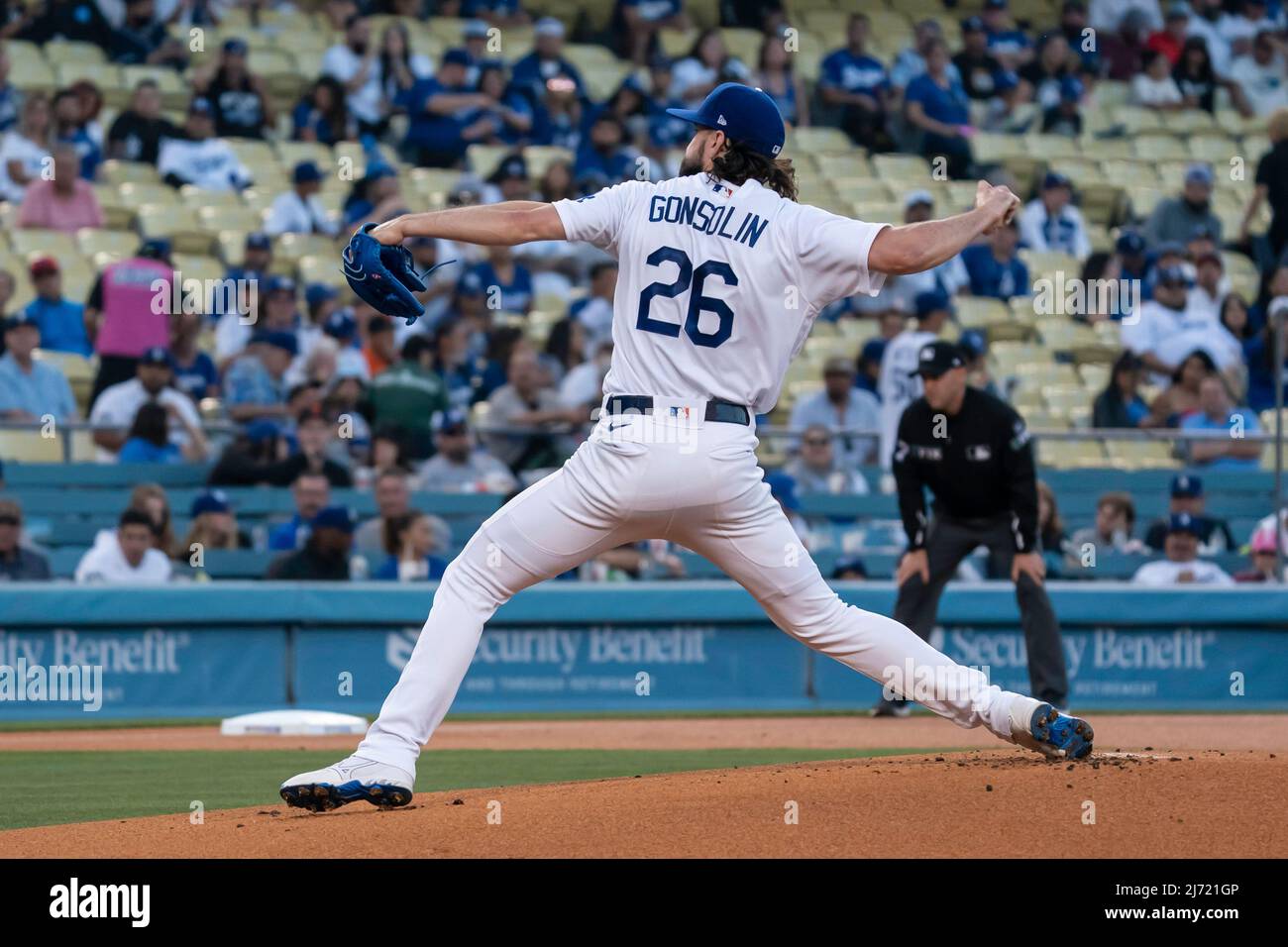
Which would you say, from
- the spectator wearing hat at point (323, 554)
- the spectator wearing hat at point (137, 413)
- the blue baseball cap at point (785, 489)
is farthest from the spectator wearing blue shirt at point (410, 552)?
the blue baseball cap at point (785, 489)

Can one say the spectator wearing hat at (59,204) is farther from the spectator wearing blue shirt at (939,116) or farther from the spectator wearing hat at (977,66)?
the spectator wearing hat at (977,66)

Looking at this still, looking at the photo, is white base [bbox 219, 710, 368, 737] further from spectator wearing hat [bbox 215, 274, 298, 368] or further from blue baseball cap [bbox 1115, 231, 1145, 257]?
blue baseball cap [bbox 1115, 231, 1145, 257]

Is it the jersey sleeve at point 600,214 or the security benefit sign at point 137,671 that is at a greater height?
the jersey sleeve at point 600,214

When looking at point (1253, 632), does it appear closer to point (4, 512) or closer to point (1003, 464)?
point (1003, 464)

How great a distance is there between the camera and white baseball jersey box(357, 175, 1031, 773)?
550 centimetres

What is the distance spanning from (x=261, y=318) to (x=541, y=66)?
16.8 feet

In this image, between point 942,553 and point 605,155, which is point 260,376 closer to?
point 605,155

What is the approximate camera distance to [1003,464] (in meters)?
10.2

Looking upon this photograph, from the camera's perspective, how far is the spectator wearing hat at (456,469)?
42.4 feet

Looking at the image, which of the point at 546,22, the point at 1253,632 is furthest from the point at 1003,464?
the point at 546,22

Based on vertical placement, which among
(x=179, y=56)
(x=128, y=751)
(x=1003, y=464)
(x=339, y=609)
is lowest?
(x=128, y=751)

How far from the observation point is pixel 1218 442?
14.3m

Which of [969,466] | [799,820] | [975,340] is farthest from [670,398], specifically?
[975,340]

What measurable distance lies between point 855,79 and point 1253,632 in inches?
355
